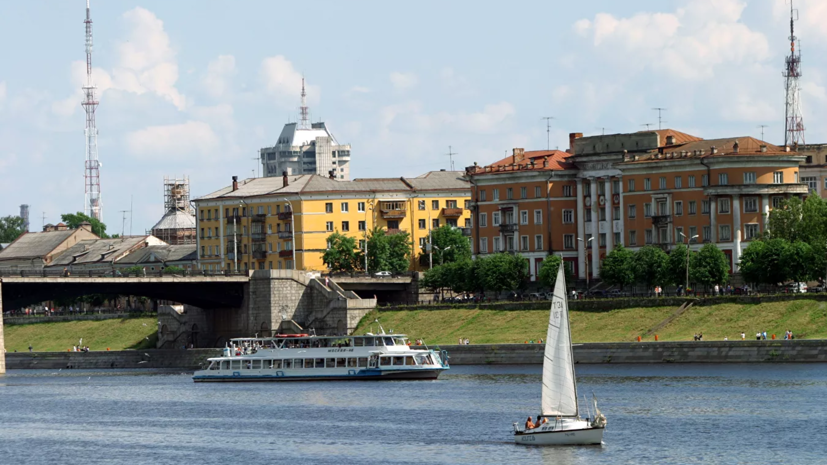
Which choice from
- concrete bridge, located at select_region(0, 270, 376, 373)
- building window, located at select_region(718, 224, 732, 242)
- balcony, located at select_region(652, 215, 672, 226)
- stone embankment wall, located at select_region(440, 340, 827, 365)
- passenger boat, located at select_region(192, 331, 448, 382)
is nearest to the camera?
stone embankment wall, located at select_region(440, 340, 827, 365)

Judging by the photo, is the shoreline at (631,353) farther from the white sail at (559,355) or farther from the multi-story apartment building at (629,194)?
the white sail at (559,355)

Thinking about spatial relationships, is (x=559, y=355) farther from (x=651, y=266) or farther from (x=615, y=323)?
(x=651, y=266)

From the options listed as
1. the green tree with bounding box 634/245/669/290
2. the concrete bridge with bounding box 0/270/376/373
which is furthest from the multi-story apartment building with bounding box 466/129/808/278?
the concrete bridge with bounding box 0/270/376/373

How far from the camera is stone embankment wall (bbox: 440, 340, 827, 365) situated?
126 m

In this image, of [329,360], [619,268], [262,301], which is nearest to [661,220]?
[619,268]

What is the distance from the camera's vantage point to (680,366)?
130m

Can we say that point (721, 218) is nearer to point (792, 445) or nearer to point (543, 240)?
point (543, 240)

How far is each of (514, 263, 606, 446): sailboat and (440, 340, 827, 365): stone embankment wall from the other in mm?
49147

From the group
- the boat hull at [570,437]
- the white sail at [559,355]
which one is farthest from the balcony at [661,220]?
the white sail at [559,355]

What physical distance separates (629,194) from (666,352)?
41.4 m

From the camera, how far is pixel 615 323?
494 feet

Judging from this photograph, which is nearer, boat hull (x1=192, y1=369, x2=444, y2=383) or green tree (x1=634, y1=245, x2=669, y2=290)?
boat hull (x1=192, y1=369, x2=444, y2=383)

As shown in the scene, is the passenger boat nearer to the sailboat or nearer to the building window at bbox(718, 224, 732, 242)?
the building window at bbox(718, 224, 732, 242)

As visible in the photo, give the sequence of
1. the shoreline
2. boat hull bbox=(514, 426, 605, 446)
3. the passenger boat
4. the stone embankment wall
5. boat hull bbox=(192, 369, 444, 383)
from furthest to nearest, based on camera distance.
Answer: the passenger boat, boat hull bbox=(192, 369, 444, 383), the shoreline, the stone embankment wall, boat hull bbox=(514, 426, 605, 446)
